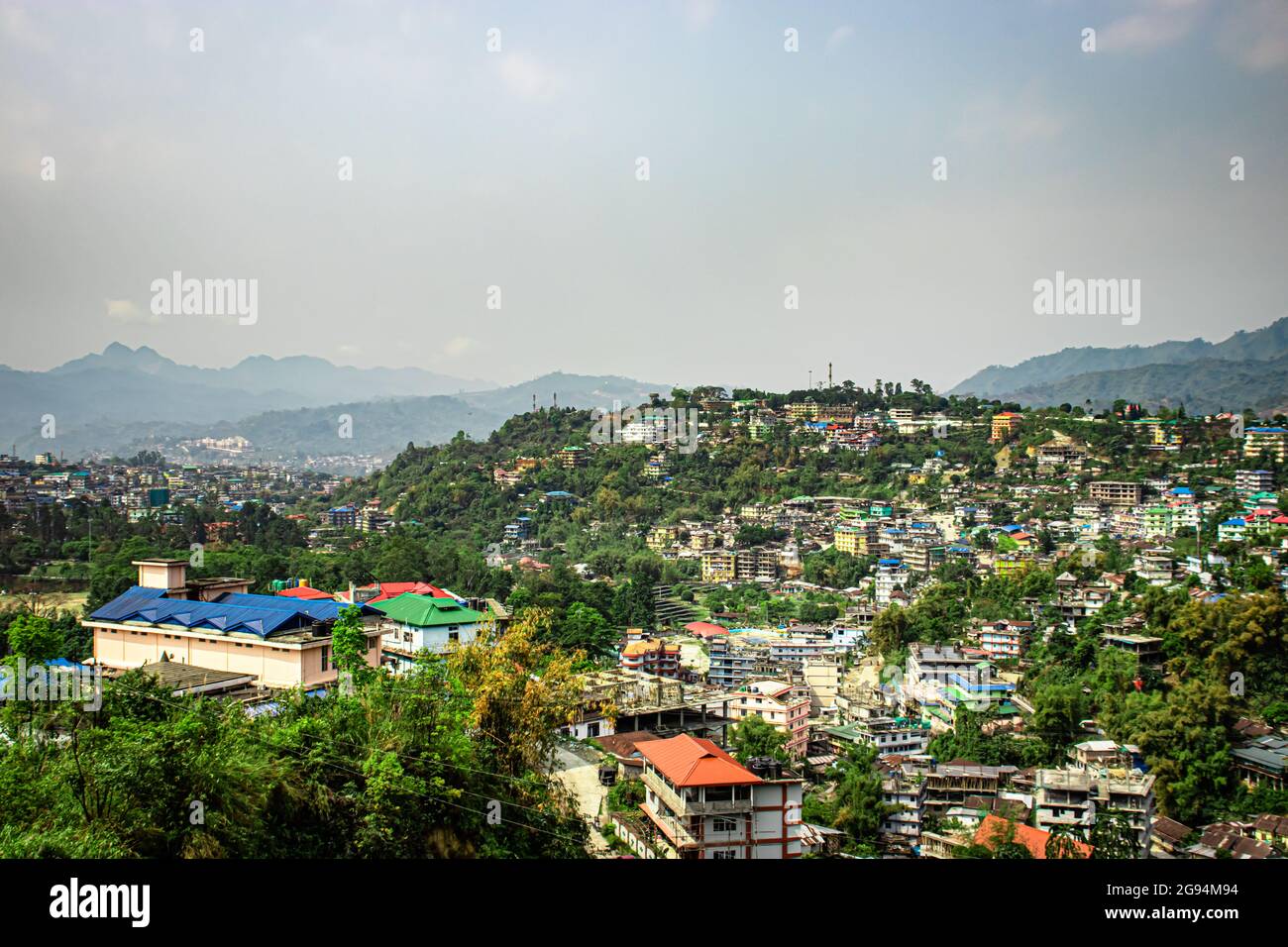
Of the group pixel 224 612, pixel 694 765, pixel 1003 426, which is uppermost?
pixel 1003 426

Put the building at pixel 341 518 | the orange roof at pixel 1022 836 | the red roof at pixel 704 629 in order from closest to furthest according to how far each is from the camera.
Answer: the orange roof at pixel 1022 836 → the red roof at pixel 704 629 → the building at pixel 341 518

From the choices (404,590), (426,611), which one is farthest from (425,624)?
(404,590)

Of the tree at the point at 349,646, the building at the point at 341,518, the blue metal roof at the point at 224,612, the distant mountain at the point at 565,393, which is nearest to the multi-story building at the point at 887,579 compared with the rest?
the blue metal roof at the point at 224,612

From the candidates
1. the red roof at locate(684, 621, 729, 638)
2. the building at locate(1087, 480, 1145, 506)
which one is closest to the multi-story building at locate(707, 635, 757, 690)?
the red roof at locate(684, 621, 729, 638)

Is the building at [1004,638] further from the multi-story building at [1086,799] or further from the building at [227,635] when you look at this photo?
the building at [227,635]

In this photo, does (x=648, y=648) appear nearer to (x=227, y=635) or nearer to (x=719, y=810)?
(x=227, y=635)

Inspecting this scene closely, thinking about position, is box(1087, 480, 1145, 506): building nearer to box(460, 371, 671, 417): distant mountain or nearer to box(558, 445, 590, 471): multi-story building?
box(558, 445, 590, 471): multi-story building
